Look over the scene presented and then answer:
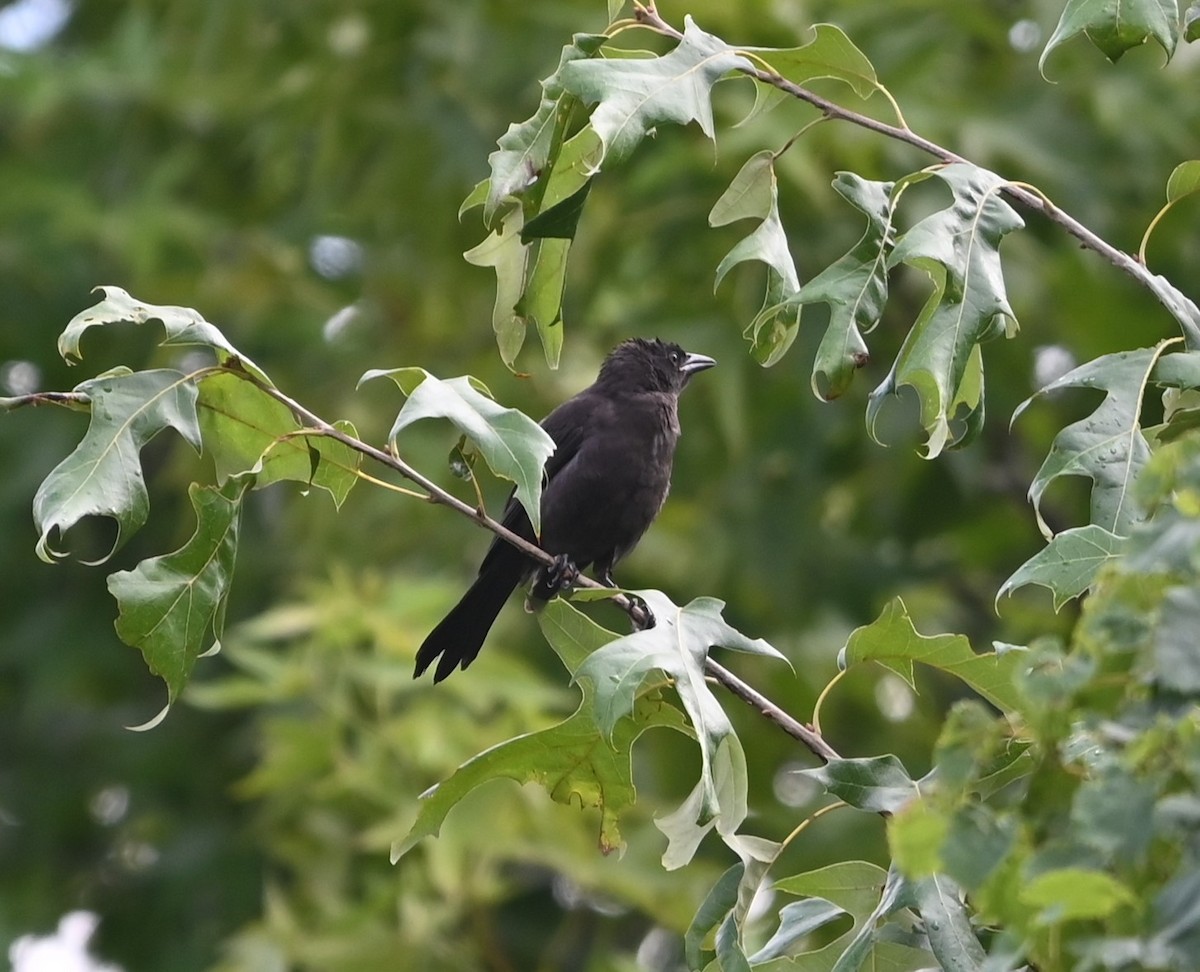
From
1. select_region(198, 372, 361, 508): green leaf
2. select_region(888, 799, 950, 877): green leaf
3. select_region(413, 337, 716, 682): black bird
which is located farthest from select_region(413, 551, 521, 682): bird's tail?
select_region(888, 799, 950, 877): green leaf

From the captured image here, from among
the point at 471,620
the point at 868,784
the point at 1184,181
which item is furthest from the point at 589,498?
the point at 868,784

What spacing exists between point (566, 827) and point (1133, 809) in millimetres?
5028

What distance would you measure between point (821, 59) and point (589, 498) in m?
2.44

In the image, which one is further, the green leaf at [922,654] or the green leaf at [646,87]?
the green leaf at [922,654]

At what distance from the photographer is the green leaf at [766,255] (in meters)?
2.52

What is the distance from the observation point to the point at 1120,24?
2.44 meters

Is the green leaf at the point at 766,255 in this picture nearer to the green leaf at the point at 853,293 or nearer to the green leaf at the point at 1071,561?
the green leaf at the point at 853,293

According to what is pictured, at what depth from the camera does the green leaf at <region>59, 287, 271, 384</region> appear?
230cm

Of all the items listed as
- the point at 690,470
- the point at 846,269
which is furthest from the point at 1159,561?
the point at 690,470

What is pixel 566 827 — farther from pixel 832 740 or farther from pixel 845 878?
pixel 845 878

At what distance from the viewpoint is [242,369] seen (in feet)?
7.80

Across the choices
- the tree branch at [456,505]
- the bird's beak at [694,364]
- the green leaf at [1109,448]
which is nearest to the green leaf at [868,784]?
the tree branch at [456,505]

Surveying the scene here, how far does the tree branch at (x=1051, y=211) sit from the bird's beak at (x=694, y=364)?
303cm

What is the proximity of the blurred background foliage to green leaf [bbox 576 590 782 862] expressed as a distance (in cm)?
353
